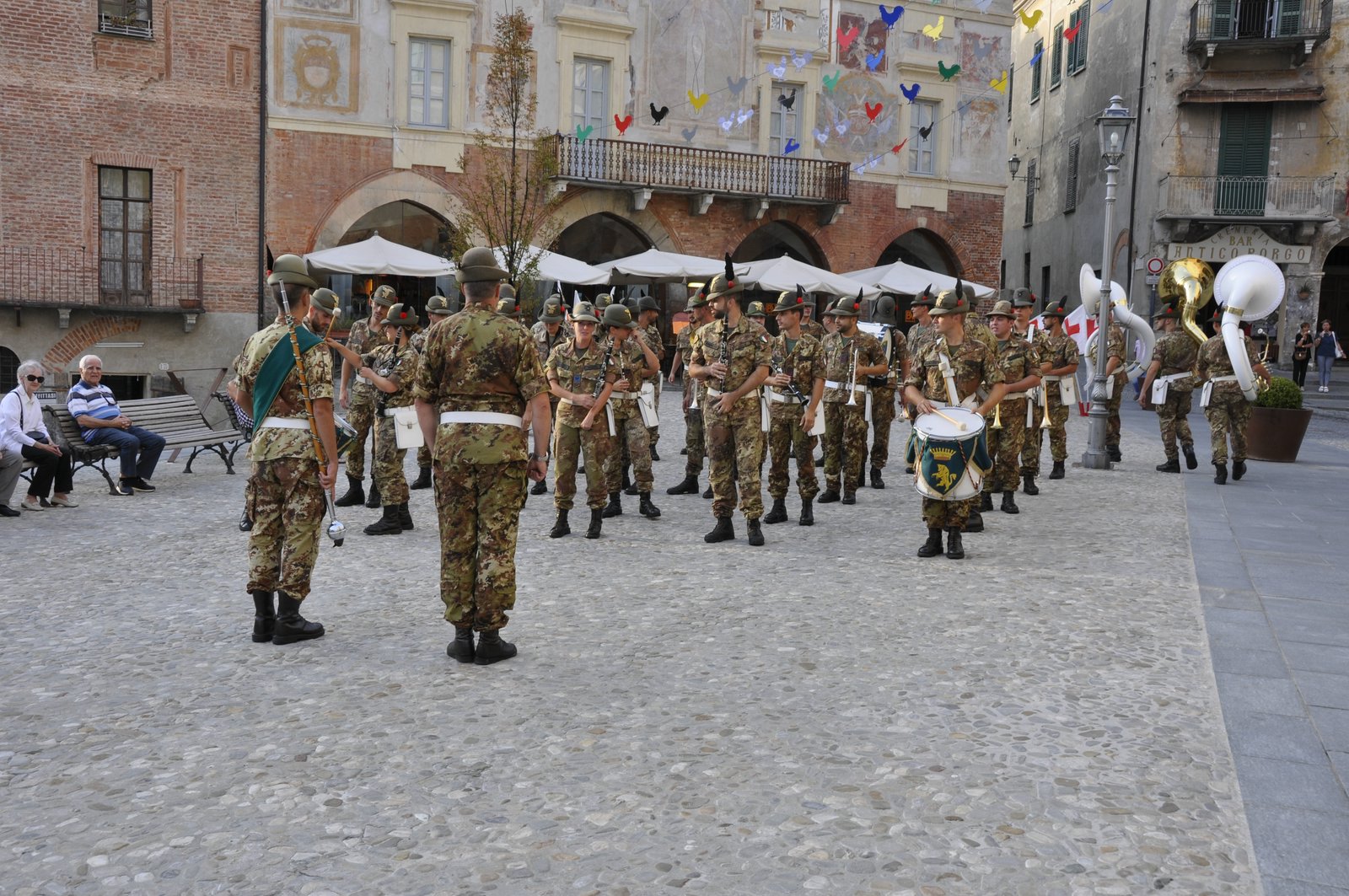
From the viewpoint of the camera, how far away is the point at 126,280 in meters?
22.2

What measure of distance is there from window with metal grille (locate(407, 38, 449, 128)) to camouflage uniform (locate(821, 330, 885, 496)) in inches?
586

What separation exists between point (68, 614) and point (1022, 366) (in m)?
7.91

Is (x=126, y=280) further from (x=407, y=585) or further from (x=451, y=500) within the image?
(x=451, y=500)

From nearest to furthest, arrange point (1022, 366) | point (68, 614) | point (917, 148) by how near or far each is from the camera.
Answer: point (68, 614) → point (1022, 366) → point (917, 148)

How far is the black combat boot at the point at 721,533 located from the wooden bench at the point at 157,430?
613 cm

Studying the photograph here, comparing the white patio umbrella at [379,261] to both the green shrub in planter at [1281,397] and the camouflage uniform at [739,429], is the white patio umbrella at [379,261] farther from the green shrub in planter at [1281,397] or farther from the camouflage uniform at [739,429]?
the green shrub in planter at [1281,397]

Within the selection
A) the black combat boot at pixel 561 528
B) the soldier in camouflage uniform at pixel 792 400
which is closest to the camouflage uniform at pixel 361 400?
the black combat boot at pixel 561 528

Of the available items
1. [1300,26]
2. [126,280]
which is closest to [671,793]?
[126,280]

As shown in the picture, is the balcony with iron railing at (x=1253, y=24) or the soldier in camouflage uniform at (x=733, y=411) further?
the balcony with iron railing at (x=1253, y=24)

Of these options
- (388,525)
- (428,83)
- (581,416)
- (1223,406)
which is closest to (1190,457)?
(1223,406)

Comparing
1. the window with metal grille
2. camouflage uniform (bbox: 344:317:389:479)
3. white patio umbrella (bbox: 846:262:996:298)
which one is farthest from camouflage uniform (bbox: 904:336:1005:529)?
the window with metal grille

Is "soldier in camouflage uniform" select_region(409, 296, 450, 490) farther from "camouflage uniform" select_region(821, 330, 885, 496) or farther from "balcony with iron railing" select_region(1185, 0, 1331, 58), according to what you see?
"balcony with iron railing" select_region(1185, 0, 1331, 58)

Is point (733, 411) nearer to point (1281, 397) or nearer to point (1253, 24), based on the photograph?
point (1281, 397)

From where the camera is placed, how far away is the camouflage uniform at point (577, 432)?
953 cm
